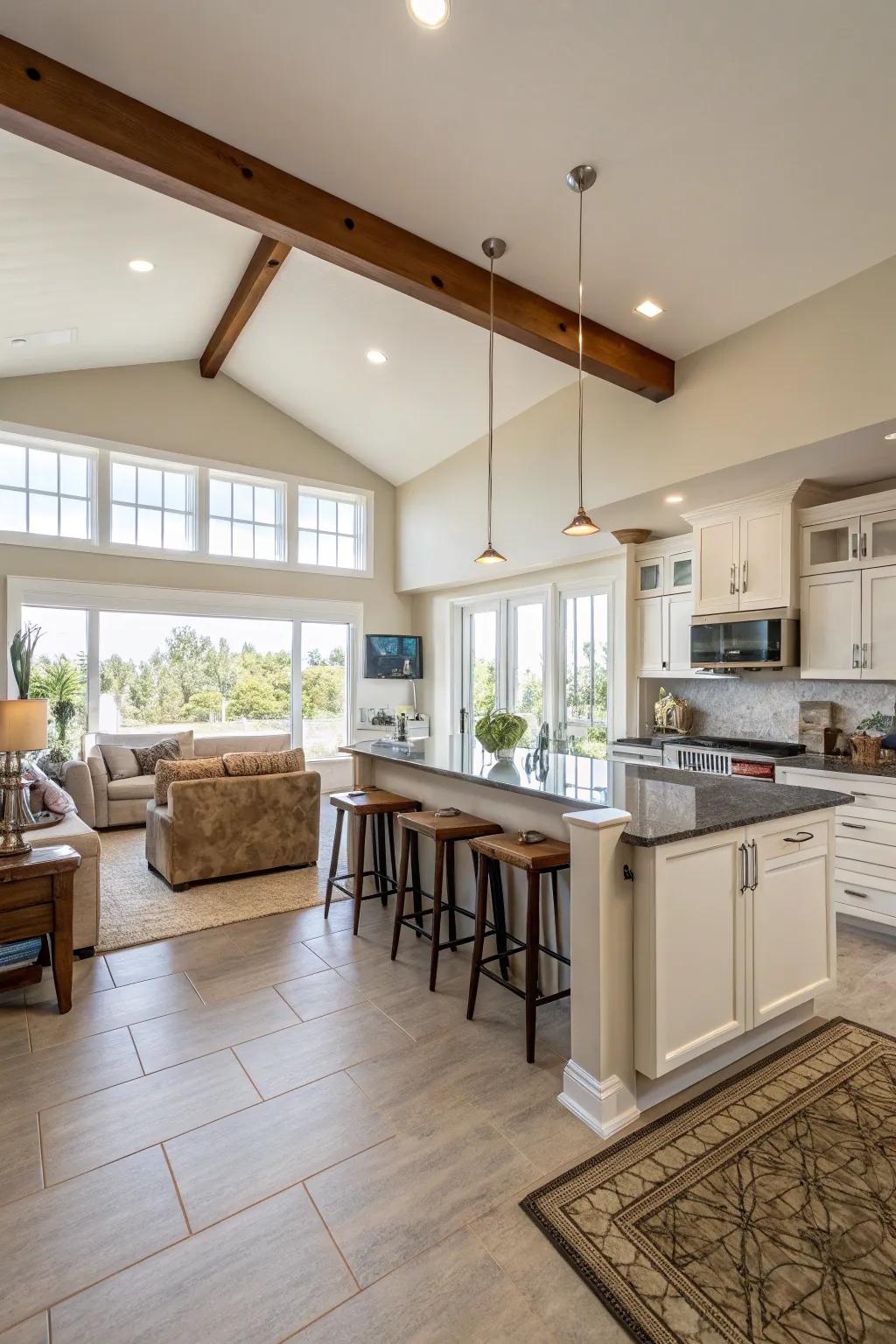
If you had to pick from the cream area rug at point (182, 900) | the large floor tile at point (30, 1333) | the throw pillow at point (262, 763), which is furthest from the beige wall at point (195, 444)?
the large floor tile at point (30, 1333)

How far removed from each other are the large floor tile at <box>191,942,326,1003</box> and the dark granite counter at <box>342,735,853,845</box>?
3.57 ft

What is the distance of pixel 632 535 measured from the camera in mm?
5457

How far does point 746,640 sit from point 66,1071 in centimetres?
431

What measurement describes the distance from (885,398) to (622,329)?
158cm

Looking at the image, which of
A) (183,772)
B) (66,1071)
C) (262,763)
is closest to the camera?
(66,1071)

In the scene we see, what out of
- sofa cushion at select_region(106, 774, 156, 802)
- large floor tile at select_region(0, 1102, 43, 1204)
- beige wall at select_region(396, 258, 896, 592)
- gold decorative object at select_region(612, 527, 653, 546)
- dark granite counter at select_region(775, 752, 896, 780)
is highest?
beige wall at select_region(396, 258, 896, 592)

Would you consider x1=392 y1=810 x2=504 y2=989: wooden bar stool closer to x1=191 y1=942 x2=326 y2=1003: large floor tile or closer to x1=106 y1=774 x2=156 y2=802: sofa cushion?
x1=191 y1=942 x2=326 y2=1003: large floor tile

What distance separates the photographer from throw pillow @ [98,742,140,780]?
6.15m

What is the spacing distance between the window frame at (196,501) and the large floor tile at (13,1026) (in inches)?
189

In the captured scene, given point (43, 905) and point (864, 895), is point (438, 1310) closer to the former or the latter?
point (43, 905)

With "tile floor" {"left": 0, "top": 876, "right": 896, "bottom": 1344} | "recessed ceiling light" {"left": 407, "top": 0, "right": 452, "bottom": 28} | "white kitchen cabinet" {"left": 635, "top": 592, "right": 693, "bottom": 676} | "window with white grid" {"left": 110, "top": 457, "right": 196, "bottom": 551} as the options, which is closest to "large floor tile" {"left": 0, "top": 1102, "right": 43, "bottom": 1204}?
"tile floor" {"left": 0, "top": 876, "right": 896, "bottom": 1344}

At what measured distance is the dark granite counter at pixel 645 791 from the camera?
215 centimetres

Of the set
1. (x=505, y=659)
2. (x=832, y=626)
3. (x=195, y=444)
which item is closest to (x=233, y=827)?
(x=505, y=659)

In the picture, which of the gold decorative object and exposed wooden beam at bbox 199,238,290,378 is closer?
exposed wooden beam at bbox 199,238,290,378
